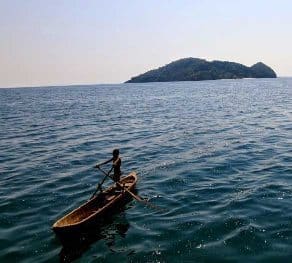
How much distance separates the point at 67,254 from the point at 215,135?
2742cm

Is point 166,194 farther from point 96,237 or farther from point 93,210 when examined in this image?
point 96,237

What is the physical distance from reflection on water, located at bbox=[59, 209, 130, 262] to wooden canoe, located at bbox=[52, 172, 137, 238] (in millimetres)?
363

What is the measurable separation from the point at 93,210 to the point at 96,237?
244cm

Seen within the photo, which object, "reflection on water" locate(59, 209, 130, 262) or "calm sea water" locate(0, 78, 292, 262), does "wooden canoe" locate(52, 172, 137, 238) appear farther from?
"calm sea water" locate(0, 78, 292, 262)

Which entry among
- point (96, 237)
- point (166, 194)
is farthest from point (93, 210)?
point (166, 194)

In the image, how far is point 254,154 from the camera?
3072cm

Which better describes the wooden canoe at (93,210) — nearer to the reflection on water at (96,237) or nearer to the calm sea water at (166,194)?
the reflection on water at (96,237)

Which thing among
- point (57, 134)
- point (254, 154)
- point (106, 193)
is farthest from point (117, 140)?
point (106, 193)

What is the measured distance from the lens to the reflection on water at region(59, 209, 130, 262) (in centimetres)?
1537

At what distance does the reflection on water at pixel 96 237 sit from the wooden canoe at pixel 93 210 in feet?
1.19

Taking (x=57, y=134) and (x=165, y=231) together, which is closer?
(x=165, y=231)

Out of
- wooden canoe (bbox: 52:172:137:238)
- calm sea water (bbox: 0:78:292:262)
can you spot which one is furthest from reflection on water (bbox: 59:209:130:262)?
wooden canoe (bbox: 52:172:137:238)

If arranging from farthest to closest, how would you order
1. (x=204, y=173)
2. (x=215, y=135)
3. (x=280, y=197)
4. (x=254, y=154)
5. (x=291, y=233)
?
(x=215, y=135) < (x=254, y=154) < (x=204, y=173) < (x=280, y=197) < (x=291, y=233)

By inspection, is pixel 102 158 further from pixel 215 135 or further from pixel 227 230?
pixel 227 230
